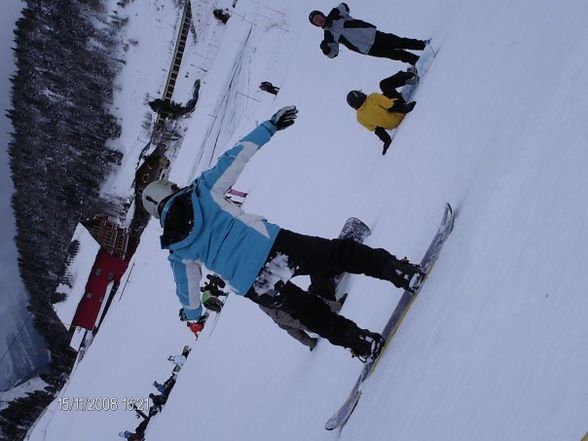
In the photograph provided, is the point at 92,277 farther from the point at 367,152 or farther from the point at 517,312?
the point at 517,312

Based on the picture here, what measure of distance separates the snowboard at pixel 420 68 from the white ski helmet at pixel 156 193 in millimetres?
2551

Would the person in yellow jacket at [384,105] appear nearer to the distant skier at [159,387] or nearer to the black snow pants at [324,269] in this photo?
the black snow pants at [324,269]

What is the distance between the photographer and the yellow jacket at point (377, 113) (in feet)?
14.0

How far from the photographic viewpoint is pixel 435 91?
3879 millimetres

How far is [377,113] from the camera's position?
4312 millimetres

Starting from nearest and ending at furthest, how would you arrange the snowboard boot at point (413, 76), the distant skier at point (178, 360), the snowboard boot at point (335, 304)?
the snowboard boot at point (335, 304), the snowboard boot at point (413, 76), the distant skier at point (178, 360)

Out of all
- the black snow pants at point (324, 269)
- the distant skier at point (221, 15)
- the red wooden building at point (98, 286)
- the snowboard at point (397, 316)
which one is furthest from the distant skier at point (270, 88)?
the red wooden building at point (98, 286)

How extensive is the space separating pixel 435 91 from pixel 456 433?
2.99 m

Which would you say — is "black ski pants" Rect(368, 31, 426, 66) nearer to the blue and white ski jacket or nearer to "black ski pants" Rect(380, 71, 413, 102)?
"black ski pants" Rect(380, 71, 413, 102)

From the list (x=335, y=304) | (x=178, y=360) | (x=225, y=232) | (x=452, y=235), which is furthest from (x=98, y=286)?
(x=452, y=235)

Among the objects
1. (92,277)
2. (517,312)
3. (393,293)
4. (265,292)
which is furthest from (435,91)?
(92,277)

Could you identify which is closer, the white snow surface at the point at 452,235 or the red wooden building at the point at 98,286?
the white snow surface at the point at 452,235

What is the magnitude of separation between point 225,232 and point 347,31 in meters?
2.49

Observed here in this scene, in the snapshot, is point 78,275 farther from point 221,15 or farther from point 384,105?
point 384,105
